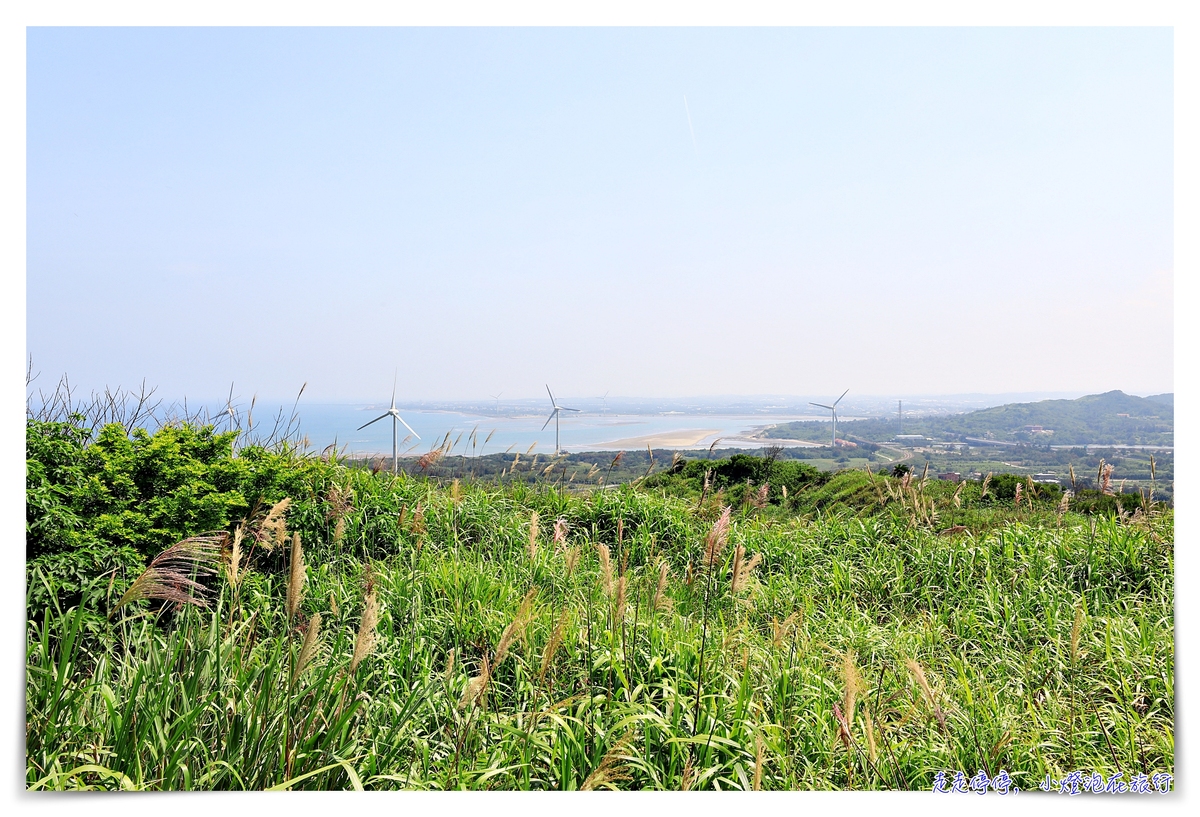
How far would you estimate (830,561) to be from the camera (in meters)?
4.12

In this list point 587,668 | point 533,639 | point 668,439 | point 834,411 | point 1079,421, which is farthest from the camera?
point 834,411

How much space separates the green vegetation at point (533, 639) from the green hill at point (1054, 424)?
2.22ft

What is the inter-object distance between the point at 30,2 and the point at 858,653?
4.68m

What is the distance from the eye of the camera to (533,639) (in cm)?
256

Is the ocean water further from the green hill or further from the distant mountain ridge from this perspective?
the distant mountain ridge

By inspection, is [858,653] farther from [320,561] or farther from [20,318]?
[20,318]

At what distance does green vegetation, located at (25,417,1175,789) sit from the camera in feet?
6.50

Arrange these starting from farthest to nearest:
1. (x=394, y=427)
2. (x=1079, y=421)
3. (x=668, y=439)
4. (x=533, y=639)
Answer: (x=668, y=439) → (x=394, y=427) → (x=1079, y=421) → (x=533, y=639)

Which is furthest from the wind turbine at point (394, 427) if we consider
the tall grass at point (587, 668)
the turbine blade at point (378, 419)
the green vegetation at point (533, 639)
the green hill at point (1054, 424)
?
the green hill at point (1054, 424)

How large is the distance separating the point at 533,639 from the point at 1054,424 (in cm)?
502

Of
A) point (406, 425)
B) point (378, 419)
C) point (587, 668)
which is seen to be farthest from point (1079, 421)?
point (378, 419)

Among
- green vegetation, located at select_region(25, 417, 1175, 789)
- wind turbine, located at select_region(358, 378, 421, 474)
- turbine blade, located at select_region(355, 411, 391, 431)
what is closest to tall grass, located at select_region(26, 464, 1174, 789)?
green vegetation, located at select_region(25, 417, 1175, 789)

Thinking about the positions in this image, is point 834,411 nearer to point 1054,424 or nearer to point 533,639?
point 1054,424

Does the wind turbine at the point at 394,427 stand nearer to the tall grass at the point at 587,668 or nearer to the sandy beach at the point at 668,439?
the tall grass at the point at 587,668
